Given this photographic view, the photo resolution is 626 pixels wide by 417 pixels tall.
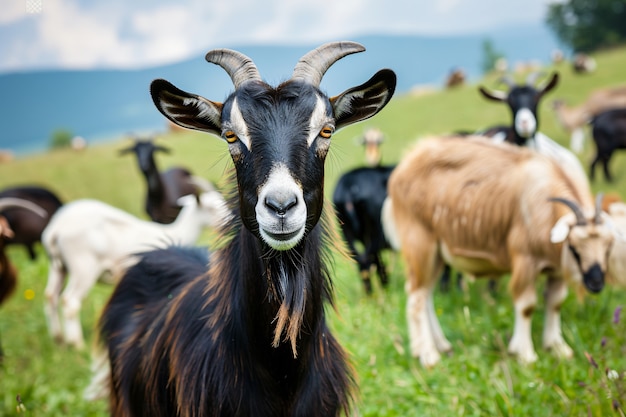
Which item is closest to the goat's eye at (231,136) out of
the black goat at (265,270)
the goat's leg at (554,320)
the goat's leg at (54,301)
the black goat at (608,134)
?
the black goat at (265,270)

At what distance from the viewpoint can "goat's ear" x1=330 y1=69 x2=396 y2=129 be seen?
2525mm

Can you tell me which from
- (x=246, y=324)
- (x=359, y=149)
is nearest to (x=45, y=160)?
(x=359, y=149)


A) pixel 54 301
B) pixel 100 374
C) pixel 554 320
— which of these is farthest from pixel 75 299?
pixel 554 320

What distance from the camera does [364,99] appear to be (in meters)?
2.62

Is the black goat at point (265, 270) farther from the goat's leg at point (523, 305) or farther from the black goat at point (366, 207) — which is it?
the black goat at point (366, 207)

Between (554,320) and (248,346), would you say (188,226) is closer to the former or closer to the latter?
(554,320)

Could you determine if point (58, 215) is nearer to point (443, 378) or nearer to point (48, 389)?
point (48, 389)

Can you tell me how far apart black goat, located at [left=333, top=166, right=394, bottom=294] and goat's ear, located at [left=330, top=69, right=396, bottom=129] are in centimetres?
416

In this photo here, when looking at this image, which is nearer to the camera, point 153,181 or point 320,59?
point 320,59

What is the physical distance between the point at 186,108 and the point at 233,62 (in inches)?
12.2

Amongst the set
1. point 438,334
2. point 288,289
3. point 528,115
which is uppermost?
point 288,289

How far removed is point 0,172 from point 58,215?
13.5 meters

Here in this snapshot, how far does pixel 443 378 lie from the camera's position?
449 centimetres

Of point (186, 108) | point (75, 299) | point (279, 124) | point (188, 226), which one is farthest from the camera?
point (188, 226)
